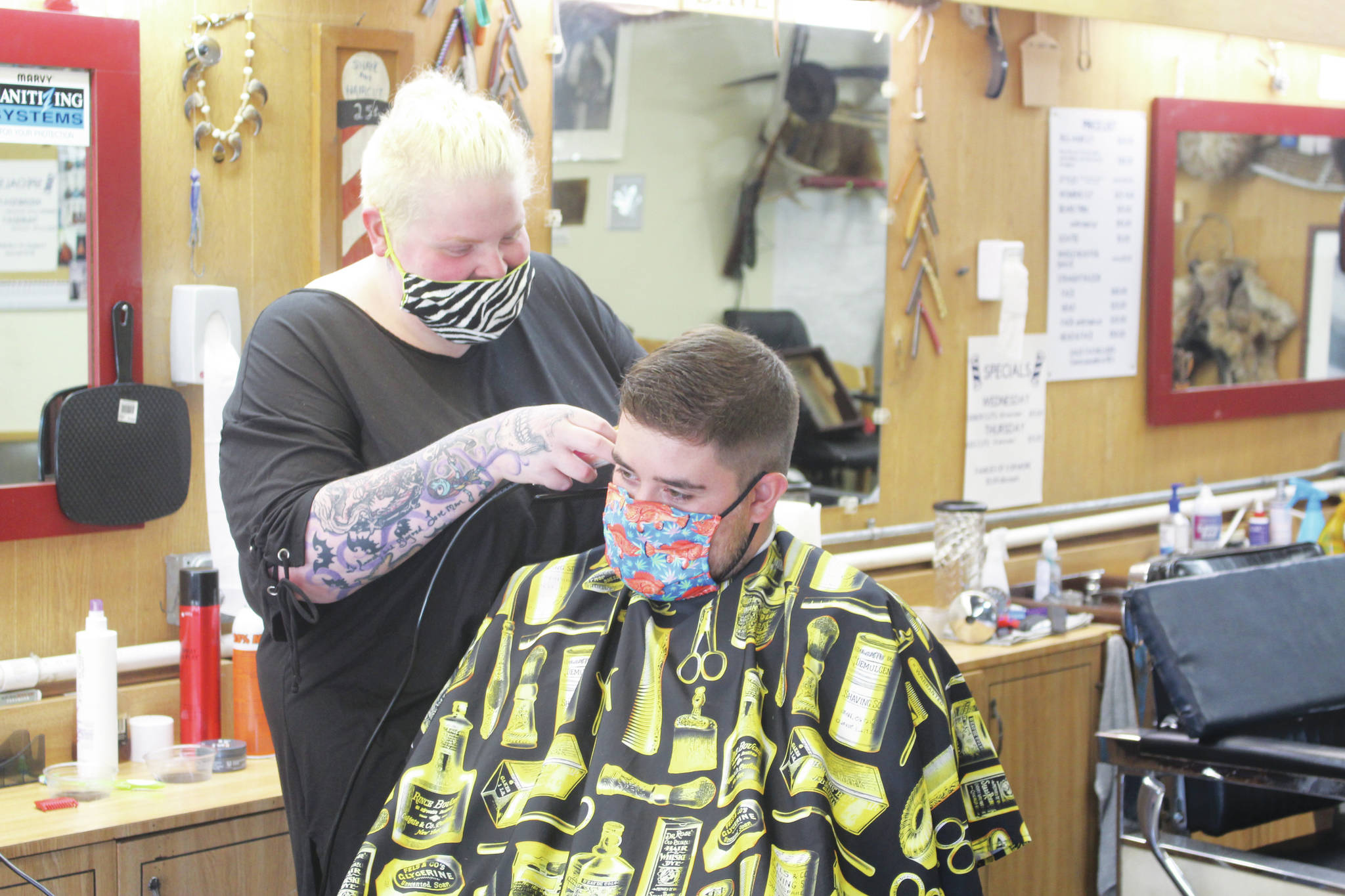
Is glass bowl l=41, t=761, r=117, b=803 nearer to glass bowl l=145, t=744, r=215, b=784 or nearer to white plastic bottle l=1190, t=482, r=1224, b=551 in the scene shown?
glass bowl l=145, t=744, r=215, b=784

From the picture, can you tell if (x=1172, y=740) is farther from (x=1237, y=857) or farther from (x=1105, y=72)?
(x=1105, y=72)

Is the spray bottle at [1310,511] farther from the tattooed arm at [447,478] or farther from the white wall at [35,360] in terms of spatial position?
the white wall at [35,360]

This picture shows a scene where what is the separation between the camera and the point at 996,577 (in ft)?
10.1

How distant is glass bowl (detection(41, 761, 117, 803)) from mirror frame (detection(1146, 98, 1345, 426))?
9.82 ft

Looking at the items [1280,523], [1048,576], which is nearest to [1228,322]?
[1280,523]

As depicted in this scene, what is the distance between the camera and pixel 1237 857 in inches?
88.3

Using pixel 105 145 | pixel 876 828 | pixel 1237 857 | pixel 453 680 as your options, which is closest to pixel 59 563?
pixel 105 145

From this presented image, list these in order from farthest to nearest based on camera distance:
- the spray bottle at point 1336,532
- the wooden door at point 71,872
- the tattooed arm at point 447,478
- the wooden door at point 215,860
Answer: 1. the spray bottle at point 1336,532
2. the wooden door at point 215,860
3. the wooden door at point 71,872
4. the tattooed arm at point 447,478

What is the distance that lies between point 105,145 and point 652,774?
1327 millimetres

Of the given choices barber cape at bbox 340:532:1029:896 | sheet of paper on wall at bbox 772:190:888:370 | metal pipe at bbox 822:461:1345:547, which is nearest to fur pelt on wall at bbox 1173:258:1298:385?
metal pipe at bbox 822:461:1345:547

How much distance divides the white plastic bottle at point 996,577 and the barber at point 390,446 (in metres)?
1.56

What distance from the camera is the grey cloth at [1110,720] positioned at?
3049mm

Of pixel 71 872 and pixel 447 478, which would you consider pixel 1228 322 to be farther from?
pixel 71 872

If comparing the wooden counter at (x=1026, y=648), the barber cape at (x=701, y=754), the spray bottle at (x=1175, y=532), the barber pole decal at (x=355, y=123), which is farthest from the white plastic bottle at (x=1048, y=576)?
the barber pole decal at (x=355, y=123)
